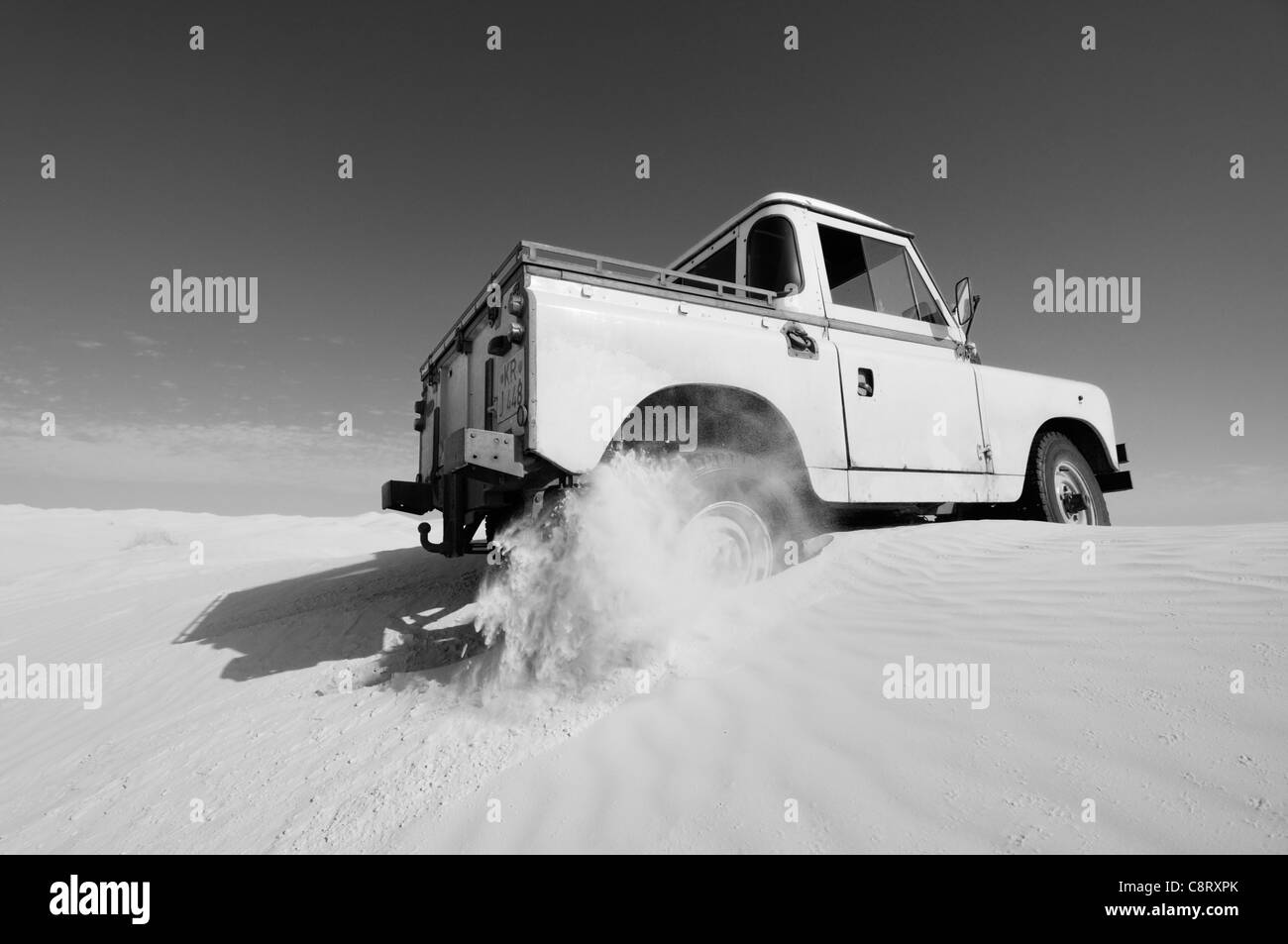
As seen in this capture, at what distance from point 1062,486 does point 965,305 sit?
218 cm

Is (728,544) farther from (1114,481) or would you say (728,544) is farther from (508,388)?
(1114,481)

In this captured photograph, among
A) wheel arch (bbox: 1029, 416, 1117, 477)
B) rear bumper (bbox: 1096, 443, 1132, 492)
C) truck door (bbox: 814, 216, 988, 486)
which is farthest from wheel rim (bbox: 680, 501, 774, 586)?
rear bumper (bbox: 1096, 443, 1132, 492)

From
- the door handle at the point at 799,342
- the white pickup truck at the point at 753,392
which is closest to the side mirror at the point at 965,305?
the white pickup truck at the point at 753,392

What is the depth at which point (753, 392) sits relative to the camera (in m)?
3.61

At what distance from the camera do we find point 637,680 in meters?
2.77

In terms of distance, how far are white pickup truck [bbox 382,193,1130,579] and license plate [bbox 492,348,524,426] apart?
0.06 ft

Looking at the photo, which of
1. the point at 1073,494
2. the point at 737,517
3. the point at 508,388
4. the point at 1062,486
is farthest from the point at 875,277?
the point at 508,388

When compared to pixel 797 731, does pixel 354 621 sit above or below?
below

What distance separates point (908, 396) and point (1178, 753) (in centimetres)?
320

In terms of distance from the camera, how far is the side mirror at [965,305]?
5.16 metres

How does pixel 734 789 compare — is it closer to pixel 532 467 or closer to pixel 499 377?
pixel 532 467

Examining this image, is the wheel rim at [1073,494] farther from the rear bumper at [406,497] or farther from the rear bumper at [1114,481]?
the rear bumper at [406,497]

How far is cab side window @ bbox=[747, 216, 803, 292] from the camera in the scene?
14.3 feet

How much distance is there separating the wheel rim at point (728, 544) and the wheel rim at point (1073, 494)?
3.85 meters
